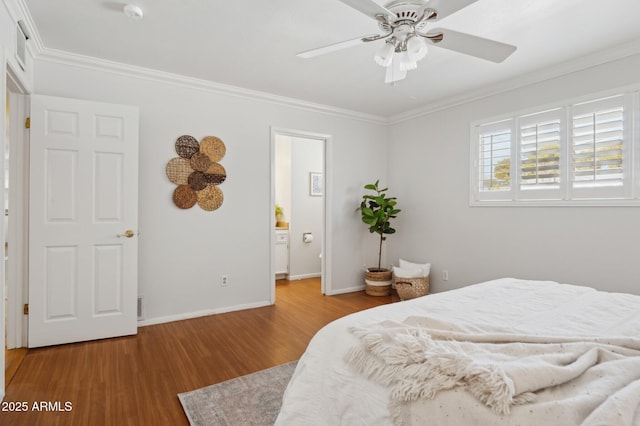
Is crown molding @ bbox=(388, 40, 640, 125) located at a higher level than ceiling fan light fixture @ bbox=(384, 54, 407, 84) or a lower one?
higher

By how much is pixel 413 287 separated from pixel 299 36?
3.03 meters

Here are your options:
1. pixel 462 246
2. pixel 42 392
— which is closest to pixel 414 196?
pixel 462 246

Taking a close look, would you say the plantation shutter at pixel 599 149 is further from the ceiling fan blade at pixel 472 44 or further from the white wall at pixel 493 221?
the ceiling fan blade at pixel 472 44

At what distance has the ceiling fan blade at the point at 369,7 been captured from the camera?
1621 millimetres

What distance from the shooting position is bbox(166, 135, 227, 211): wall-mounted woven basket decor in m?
3.47

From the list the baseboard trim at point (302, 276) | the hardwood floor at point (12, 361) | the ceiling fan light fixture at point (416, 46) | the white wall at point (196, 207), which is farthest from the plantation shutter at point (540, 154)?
the hardwood floor at point (12, 361)

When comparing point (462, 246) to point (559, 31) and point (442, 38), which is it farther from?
point (442, 38)

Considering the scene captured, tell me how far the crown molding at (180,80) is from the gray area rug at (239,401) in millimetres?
2861

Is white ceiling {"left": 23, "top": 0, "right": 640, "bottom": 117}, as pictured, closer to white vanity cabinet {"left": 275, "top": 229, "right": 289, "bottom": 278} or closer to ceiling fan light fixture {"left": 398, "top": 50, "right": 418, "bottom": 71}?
ceiling fan light fixture {"left": 398, "top": 50, "right": 418, "bottom": 71}

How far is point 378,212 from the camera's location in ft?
14.6

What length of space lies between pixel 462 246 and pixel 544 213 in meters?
0.97

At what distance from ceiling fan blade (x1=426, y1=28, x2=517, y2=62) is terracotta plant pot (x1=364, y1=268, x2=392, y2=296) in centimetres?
304

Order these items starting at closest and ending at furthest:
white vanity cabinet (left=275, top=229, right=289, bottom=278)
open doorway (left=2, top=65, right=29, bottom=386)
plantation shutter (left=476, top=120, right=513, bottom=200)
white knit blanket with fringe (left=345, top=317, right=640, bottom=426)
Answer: white knit blanket with fringe (left=345, top=317, right=640, bottom=426)
open doorway (left=2, top=65, right=29, bottom=386)
plantation shutter (left=476, top=120, right=513, bottom=200)
white vanity cabinet (left=275, top=229, right=289, bottom=278)

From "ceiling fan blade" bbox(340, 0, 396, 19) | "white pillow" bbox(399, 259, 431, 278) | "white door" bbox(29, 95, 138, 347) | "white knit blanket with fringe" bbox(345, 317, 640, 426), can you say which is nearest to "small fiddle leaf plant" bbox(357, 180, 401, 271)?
"white pillow" bbox(399, 259, 431, 278)
